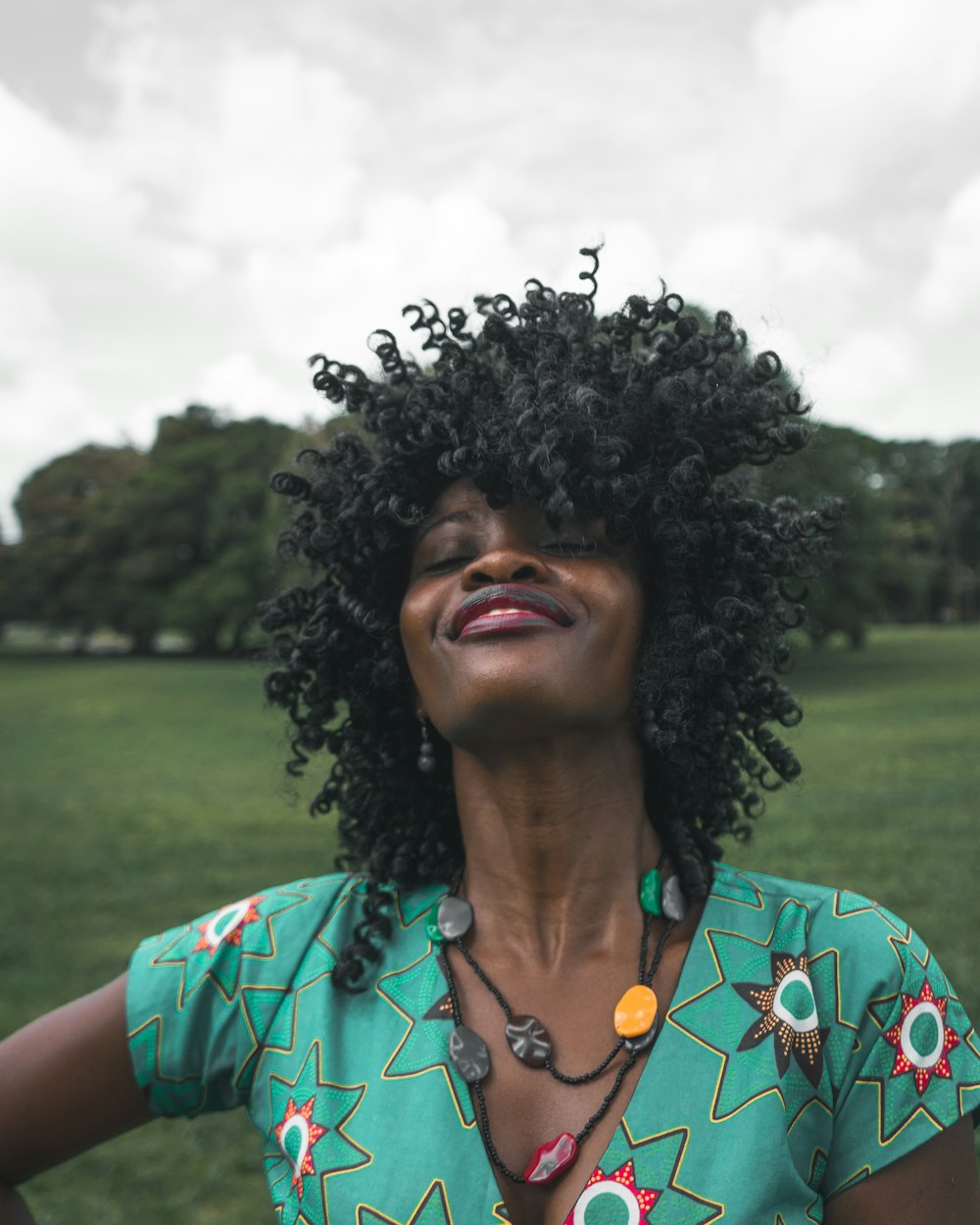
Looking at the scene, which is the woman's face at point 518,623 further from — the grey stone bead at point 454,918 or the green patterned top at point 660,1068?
the green patterned top at point 660,1068

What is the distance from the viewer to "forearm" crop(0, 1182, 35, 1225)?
7.09ft

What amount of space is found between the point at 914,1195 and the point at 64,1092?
1.53m

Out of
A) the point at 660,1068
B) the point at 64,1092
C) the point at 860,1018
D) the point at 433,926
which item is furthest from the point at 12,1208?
the point at 860,1018

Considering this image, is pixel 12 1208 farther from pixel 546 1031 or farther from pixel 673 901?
pixel 673 901

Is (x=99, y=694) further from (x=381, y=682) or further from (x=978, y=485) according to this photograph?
(x=978, y=485)

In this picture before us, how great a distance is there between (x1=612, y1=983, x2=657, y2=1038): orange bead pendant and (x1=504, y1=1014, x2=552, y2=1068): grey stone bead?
131 millimetres

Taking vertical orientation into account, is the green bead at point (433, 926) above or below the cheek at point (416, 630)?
below

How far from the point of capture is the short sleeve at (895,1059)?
5.85 ft

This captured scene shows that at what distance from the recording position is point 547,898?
216 centimetres

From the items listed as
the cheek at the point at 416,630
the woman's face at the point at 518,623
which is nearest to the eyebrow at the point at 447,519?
the woman's face at the point at 518,623

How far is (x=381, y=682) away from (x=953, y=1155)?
1.43 metres

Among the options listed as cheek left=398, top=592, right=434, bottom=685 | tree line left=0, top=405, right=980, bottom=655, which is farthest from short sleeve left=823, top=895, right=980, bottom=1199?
tree line left=0, top=405, right=980, bottom=655

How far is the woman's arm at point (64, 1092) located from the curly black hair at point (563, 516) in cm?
48

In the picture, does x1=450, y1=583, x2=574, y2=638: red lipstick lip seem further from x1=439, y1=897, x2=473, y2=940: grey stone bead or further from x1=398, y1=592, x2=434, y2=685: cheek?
x1=439, y1=897, x2=473, y2=940: grey stone bead
